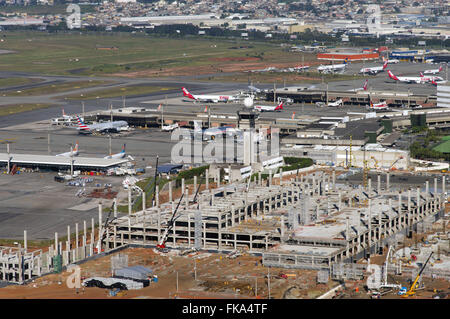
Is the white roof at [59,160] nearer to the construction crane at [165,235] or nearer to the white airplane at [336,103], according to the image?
the construction crane at [165,235]

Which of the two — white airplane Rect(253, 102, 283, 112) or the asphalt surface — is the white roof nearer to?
the asphalt surface

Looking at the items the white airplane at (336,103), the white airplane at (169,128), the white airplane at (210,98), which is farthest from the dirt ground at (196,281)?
the white airplane at (210,98)

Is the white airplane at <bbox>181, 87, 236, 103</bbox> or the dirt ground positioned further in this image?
the white airplane at <bbox>181, 87, 236, 103</bbox>

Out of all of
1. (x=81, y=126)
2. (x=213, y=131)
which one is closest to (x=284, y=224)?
(x=213, y=131)

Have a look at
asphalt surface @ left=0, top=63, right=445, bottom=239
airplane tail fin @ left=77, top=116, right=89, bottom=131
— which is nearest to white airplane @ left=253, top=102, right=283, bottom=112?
asphalt surface @ left=0, top=63, right=445, bottom=239

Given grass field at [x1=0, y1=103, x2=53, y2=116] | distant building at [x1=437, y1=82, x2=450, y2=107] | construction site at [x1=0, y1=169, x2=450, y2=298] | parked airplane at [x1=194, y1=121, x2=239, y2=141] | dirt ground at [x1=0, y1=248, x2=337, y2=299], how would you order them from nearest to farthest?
dirt ground at [x1=0, y1=248, x2=337, y2=299], construction site at [x1=0, y1=169, x2=450, y2=298], parked airplane at [x1=194, y1=121, x2=239, y2=141], distant building at [x1=437, y1=82, x2=450, y2=107], grass field at [x1=0, y1=103, x2=53, y2=116]

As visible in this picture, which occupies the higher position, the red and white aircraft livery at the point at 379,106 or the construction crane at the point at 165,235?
the construction crane at the point at 165,235
